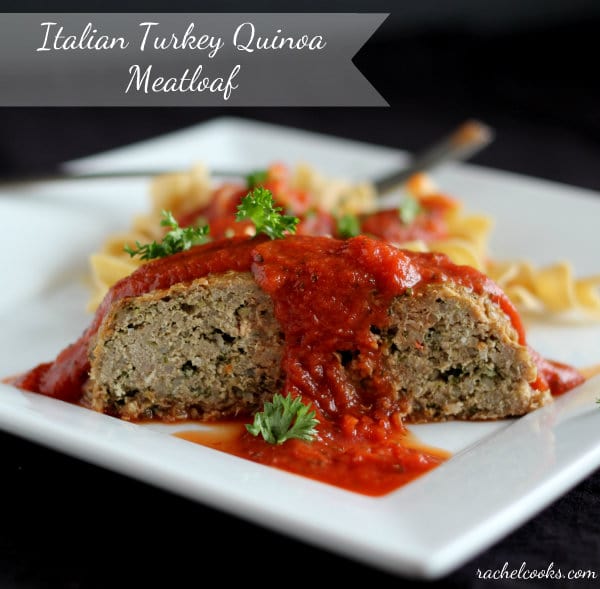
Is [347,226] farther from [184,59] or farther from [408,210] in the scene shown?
[184,59]

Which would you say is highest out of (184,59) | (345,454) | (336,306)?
(184,59)

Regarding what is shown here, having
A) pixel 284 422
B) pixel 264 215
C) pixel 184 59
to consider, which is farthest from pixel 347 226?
pixel 184 59

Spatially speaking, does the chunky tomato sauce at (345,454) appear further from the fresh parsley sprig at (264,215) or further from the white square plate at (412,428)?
the fresh parsley sprig at (264,215)

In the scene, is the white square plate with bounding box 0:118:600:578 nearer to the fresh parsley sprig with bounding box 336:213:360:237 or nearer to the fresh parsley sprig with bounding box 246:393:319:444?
the fresh parsley sprig with bounding box 246:393:319:444

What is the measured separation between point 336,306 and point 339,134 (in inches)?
366

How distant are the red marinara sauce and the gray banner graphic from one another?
23.1ft

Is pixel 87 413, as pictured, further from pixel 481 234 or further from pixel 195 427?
pixel 481 234

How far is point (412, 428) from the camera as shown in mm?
7031

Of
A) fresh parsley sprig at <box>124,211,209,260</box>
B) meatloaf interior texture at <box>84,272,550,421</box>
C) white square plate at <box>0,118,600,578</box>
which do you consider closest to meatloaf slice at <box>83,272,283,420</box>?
meatloaf interior texture at <box>84,272,550,421</box>

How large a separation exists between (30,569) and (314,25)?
13.3m

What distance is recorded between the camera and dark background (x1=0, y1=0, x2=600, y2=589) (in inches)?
223

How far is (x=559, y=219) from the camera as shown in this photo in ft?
36.4

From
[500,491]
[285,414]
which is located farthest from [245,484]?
[500,491]

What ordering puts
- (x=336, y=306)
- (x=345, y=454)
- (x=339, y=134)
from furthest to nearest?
(x=339, y=134) → (x=336, y=306) → (x=345, y=454)
